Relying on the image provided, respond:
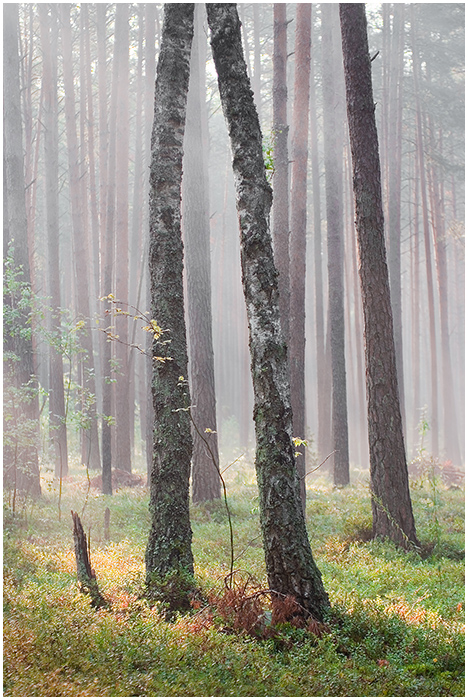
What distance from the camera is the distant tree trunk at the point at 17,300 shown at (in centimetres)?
1162

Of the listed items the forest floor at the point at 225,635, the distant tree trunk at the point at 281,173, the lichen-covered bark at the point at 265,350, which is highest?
the distant tree trunk at the point at 281,173

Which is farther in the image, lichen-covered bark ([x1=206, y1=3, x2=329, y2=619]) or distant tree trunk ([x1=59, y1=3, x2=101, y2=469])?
distant tree trunk ([x1=59, y1=3, x2=101, y2=469])

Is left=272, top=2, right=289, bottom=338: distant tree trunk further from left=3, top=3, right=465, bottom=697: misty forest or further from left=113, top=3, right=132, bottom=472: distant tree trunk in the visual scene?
left=113, top=3, right=132, bottom=472: distant tree trunk

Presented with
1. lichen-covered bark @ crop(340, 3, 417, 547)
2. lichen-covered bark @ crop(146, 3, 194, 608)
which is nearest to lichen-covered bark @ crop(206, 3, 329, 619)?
lichen-covered bark @ crop(146, 3, 194, 608)

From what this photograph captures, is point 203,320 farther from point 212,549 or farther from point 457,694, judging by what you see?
point 457,694

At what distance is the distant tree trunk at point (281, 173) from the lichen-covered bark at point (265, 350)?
5777mm

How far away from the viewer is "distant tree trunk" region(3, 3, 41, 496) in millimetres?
11625

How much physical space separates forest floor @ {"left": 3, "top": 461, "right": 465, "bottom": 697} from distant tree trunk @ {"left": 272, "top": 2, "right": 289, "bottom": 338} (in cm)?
550

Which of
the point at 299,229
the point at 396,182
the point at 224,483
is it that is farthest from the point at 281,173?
the point at 396,182

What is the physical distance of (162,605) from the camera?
5.49 metres

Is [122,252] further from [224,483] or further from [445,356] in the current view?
[445,356]

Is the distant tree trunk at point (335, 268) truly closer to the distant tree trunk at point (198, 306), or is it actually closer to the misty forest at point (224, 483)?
the misty forest at point (224, 483)

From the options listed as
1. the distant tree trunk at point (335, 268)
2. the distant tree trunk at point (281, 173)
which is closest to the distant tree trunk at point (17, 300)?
the distant tree trunk at point (281, 173)

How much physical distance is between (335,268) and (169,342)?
11750 millimetres
